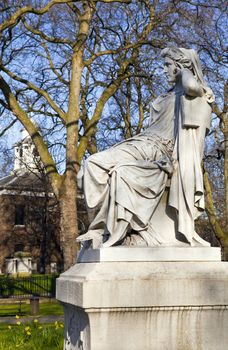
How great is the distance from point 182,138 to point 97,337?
2.01 metres

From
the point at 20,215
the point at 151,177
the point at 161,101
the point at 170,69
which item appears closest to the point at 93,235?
the point at 151,177

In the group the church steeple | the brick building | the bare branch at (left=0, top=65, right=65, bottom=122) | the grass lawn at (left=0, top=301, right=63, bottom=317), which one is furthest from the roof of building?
the bare branch at (left=0, top=65, right=65, bottom=122)

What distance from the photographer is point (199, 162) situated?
5246 millimetres

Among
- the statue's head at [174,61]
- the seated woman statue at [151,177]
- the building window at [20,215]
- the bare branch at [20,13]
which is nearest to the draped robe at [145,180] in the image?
the seated woman statue at [151,177]

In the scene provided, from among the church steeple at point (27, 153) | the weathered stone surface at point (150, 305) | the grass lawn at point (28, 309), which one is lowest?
the grass lawn at point (28, 309)

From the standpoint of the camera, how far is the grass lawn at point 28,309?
16250 millimetres

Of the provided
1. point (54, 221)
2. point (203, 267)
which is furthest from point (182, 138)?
point (54, 221)

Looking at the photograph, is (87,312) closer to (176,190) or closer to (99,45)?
(176,190)

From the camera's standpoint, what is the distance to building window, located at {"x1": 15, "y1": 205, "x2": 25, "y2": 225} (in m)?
42.2

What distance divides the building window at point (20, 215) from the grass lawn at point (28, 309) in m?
22.3

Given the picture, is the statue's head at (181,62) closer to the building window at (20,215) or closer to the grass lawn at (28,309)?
the grass lawn at (28,309)

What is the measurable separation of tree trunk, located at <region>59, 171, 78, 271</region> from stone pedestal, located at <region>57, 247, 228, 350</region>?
31.0 feet

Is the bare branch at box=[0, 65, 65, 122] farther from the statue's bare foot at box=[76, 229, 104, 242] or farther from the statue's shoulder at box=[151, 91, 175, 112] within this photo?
the statue's bare foot at box=[76, 229, 104, 242]

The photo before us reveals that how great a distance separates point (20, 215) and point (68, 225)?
2881cm
